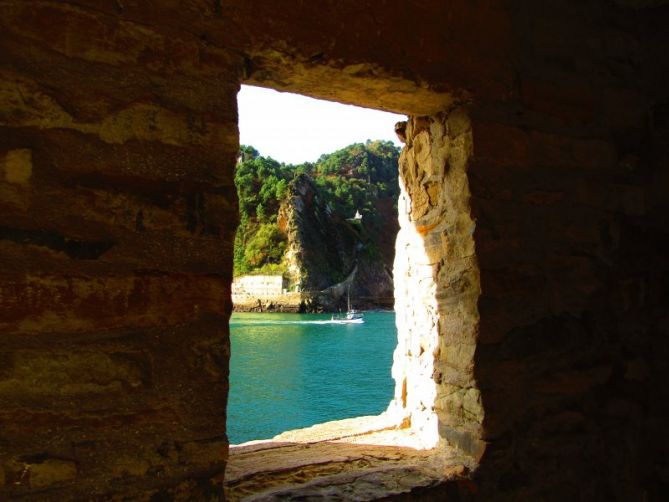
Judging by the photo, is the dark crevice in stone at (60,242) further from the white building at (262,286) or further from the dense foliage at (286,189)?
the white building at (262,286)

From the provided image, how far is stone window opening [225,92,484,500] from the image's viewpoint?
148 cm

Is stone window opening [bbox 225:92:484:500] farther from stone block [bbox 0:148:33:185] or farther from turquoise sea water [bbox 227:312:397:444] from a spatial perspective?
turquoise sea water [bbox 227:312:397:444]

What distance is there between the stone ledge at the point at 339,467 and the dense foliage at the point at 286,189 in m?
22.4

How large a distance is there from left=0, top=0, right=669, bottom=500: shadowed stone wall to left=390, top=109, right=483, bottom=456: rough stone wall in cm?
2

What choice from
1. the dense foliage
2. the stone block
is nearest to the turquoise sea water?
the stone block

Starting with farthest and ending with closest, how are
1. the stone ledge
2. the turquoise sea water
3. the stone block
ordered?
the turquoise sea water
the stone ledge
the stone block

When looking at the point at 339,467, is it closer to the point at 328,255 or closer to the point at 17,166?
the point at 17,166

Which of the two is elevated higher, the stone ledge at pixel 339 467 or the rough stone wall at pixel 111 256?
the rough stone wall at pixel 111 256

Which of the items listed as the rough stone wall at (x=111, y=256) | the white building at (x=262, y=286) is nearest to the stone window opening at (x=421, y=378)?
the rough stone wall at (x=111, y=256)

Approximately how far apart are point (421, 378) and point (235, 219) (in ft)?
3.30

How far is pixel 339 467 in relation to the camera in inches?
62.5

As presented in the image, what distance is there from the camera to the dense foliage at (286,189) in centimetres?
3672

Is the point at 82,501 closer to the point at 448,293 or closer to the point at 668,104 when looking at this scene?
the point at 448,293

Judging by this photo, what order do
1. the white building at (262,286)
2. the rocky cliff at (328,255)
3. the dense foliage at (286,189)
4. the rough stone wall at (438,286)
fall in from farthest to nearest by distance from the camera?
the dense foliage at (286,189) → the rocky cliff at (328,255) → the white building at (262,286) → the rough stone wall at (438,286)
